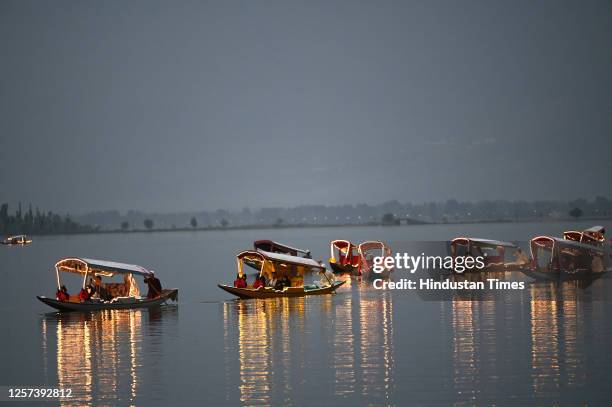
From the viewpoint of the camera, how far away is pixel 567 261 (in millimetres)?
64062

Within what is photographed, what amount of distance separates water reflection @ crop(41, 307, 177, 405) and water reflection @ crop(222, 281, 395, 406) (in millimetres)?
3436

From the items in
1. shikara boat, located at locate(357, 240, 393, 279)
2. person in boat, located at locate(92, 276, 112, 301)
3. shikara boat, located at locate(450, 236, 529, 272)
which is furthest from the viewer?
shikara boat, located at locate(357, 240, 393, 279)

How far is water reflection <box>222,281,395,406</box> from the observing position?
90.9ft

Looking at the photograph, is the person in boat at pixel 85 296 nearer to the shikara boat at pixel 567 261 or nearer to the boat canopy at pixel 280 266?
the boat canopy at pixel 280 266

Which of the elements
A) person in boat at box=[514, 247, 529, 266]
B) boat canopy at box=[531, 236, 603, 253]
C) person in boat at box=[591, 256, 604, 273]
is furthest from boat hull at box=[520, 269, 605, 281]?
person in boat at box=[514, 247, 529, 266]

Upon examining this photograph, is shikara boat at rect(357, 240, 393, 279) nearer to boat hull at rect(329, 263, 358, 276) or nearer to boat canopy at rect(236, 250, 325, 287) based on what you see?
boat hull at rect(329, 263, 358, 276)

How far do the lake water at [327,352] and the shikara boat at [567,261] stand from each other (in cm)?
752

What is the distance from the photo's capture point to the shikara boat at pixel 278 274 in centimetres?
5212

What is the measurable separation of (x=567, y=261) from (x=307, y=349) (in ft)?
114

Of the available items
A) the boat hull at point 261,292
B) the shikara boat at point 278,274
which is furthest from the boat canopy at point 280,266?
the boat hull at point 261,292

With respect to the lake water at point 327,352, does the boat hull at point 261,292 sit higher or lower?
higher

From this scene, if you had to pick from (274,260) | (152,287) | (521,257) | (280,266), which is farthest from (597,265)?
(152,287)

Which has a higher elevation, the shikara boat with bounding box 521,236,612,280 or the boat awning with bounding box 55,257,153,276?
the boat awning with bounding box 55,257,153,276

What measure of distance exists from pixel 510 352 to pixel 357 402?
9402 mm
